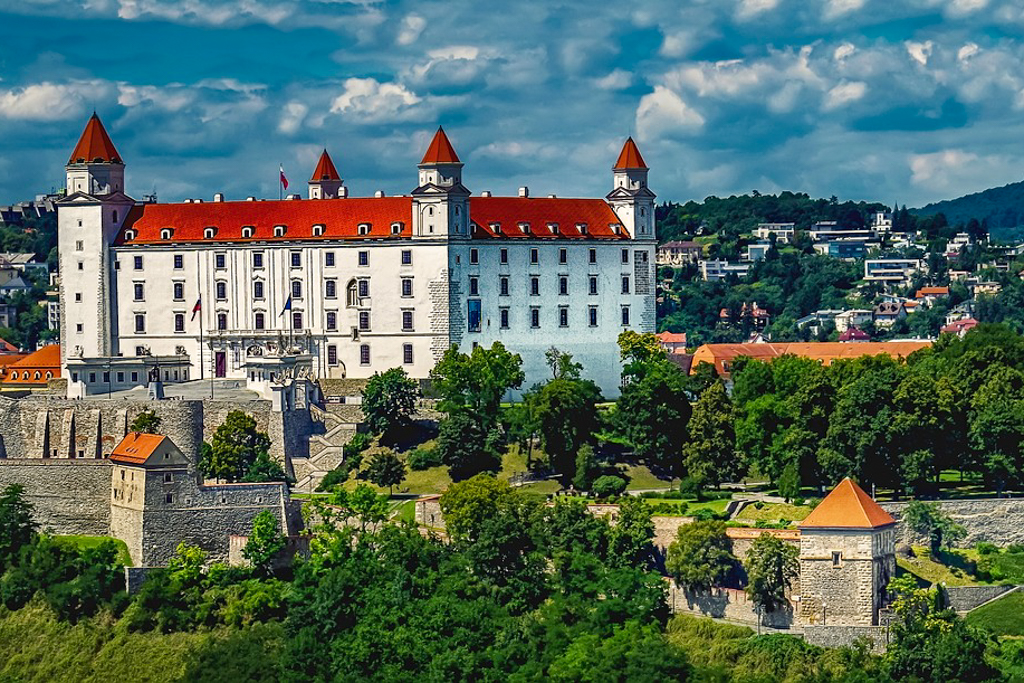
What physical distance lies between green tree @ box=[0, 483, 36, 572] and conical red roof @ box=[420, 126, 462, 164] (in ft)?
73.7

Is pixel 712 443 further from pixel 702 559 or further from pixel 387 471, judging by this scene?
pixel 702 559

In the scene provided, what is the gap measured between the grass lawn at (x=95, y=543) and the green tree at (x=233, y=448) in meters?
4.91

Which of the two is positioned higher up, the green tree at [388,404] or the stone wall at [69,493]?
the green tree at [388,404]

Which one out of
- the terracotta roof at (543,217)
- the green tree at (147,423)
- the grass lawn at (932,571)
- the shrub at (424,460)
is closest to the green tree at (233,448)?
the green tree at (147,423)

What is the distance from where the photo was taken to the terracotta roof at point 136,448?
244 ft

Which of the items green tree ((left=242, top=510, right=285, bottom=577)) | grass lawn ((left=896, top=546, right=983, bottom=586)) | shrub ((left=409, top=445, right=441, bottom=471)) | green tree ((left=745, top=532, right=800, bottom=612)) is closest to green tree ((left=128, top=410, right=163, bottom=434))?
shrub ((left=409, top=445, right=441, bottom=471))

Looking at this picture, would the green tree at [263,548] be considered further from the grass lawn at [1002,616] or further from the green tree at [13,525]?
the grass lawn at [1002,616]

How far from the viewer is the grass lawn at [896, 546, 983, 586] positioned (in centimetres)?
6812

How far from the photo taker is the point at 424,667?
67250 mm

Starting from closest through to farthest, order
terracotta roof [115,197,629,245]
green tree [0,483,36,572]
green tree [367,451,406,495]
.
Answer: green tree [0,483,36,572]
green tree [367,451,406,495]
terracotta roof [115,197,629,245]

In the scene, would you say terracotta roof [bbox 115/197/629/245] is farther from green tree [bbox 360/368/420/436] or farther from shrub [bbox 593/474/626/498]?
shrub [bbox 593/474/626/498]

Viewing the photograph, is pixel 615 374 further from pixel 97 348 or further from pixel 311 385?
pixel 97 348

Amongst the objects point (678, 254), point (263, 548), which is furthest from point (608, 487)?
point (678, 254)

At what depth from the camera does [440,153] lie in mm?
90188
